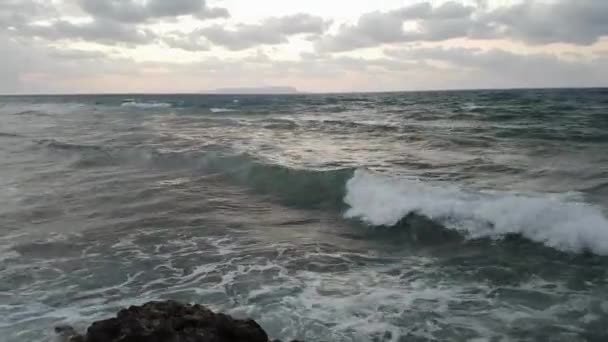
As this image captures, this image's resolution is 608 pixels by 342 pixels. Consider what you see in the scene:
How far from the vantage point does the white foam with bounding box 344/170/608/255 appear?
380 inches

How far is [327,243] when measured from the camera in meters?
10.2

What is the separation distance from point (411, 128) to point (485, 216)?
69.9ft

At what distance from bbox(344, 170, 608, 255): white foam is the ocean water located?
39 millimetres

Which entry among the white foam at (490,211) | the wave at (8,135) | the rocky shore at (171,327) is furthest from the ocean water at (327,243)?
the wave at (8,135)

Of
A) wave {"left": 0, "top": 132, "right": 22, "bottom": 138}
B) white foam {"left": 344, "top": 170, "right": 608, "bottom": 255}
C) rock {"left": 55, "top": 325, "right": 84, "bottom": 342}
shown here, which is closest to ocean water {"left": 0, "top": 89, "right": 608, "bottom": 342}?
white foam {"left": 344, "top": 170, "right": 608, "bottom": 255}

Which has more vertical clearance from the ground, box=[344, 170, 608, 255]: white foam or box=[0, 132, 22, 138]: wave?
Result: box=[0, 132, 22, 138]: wave

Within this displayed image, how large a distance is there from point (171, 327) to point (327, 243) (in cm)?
543

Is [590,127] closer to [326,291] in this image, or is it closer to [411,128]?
[411,128]

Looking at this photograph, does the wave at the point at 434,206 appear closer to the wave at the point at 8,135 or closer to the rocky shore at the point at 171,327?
the rocky shore at the point at 171,327

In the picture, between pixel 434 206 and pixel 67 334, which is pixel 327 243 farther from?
pixel 67 334

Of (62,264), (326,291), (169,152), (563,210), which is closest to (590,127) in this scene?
(563,210)

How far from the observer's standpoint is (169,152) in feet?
73.5

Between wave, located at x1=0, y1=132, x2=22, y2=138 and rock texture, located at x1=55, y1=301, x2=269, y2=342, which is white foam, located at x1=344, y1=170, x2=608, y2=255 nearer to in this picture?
rock texture, located at x1=55, y1=301, x2=269, y2=342

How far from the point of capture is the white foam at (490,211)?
9656 millimetres
